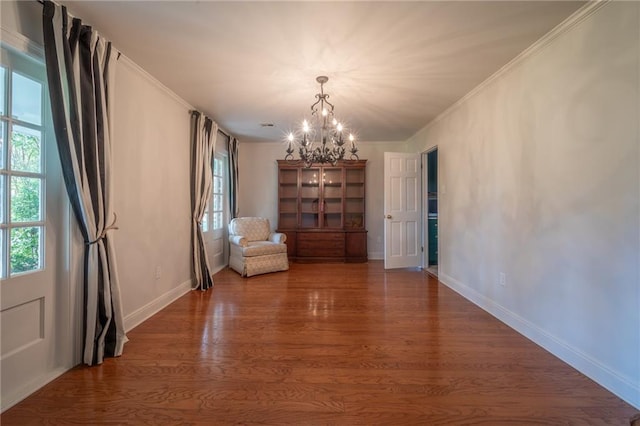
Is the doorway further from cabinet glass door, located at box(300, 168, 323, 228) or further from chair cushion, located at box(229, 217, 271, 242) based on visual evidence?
chair cushion, located at box(229, 217, 271, 242)

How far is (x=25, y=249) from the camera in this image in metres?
1.73

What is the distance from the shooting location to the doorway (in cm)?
498

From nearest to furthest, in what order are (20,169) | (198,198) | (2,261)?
(2,261), (20,169), (198,198)

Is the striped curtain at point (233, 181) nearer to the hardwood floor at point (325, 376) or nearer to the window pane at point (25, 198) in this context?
the hardwood floor at point (325, 376)

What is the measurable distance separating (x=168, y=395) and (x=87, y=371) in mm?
700

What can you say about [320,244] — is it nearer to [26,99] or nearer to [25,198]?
[25,198]

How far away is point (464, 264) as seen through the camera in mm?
3523

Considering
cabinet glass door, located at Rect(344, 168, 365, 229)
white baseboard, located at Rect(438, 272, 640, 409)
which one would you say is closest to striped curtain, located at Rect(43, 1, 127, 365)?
white baseboard, located at Rect(438, 272, 640, 409)

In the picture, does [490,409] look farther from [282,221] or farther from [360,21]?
[282,221]

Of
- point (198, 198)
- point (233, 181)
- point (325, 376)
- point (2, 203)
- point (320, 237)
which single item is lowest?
point (325, 376)

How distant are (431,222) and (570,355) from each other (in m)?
3.45

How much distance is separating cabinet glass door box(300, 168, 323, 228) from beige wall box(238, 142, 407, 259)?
0.58 m

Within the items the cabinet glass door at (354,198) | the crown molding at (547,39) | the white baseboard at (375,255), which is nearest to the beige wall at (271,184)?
the white baseboard at (375,255)

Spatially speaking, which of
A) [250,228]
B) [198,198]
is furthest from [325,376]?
[250,228]
